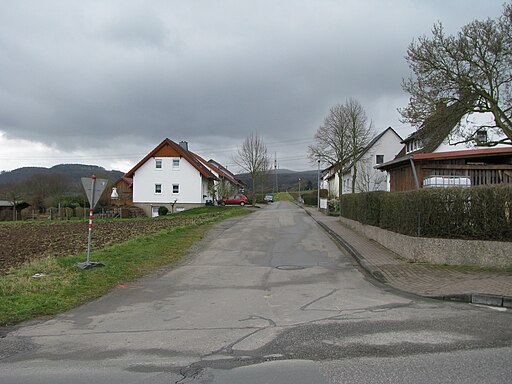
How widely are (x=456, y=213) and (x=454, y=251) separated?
3.13 ft

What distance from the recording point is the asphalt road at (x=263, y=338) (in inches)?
182

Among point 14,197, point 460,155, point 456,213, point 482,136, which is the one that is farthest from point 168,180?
point 456,213

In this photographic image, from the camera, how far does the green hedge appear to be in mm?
10539

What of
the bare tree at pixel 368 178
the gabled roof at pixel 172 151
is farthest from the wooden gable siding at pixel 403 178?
the gabled roof at pixel 172 151

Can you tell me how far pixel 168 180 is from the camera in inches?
2030

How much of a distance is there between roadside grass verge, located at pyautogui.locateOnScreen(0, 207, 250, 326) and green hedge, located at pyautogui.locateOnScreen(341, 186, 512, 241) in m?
7.25

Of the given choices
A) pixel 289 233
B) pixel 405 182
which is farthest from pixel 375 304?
pixel 289 233

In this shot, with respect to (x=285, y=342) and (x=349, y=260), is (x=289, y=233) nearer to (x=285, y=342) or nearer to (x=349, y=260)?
(x=349, y=260)

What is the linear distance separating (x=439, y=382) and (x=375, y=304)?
12.0ft

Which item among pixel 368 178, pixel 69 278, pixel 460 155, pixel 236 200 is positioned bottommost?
pixel 69 278

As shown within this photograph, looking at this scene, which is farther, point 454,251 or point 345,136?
point 345,136

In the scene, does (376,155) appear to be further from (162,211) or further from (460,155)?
(460,155)

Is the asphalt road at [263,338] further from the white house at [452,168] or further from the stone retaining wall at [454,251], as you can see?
the white house at [452,168]

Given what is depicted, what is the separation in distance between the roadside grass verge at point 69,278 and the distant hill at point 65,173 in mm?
56577
